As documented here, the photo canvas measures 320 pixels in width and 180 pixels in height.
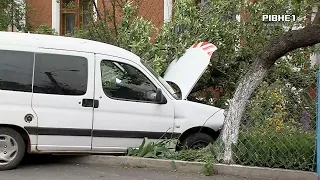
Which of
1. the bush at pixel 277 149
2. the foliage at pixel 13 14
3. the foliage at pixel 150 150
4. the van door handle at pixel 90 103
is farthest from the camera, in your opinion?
the foliage at pixel 13 14

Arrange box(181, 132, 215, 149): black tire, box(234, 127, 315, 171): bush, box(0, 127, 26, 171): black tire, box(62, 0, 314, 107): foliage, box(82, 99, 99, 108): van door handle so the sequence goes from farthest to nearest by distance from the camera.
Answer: box(62, 0, 314, 107): foliage < box(181, 132, 215, 149): black tire < box(82, 99, 99, 108): van door handle < box(0, 127, 26, 171): black tire < box(234, 127, 315, 171): bush

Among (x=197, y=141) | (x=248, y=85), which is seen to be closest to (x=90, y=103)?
(x=197, y=141)

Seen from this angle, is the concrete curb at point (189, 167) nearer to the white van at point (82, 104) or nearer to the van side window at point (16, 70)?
the white van at point (82, 104)

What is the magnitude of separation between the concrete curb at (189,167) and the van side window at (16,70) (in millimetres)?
1433

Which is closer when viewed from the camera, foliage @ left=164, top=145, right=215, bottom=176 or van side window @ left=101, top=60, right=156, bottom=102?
foliage @ left=164, top=145, right=215, bottom=176

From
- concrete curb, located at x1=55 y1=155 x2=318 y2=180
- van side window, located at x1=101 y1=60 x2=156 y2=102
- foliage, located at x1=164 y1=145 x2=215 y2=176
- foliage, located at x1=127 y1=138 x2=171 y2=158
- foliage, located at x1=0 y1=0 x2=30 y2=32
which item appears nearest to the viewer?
concrete curb, located at x1=55 y1=155 x2=318 y2=180

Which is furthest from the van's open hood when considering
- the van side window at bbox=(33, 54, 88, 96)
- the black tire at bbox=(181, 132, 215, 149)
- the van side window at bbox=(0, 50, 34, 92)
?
the van side window at bbox=(0, 50, 34, 92)

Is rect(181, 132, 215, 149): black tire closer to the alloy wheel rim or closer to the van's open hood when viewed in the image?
the van's open hood

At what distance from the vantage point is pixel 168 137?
7.54m

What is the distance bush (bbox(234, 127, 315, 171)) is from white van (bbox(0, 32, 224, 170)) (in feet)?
3.03

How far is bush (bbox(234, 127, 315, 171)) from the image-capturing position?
21.7ft

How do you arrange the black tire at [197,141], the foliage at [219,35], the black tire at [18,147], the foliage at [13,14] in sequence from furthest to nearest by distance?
the foliage at [13,14]
the foliage at [219,35]
the black tire at [197,141]
the black tire at [18,147]

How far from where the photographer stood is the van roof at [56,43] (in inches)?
275

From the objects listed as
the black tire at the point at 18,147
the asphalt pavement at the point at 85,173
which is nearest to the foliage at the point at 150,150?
the asphalt pavement at the point at 85,173
